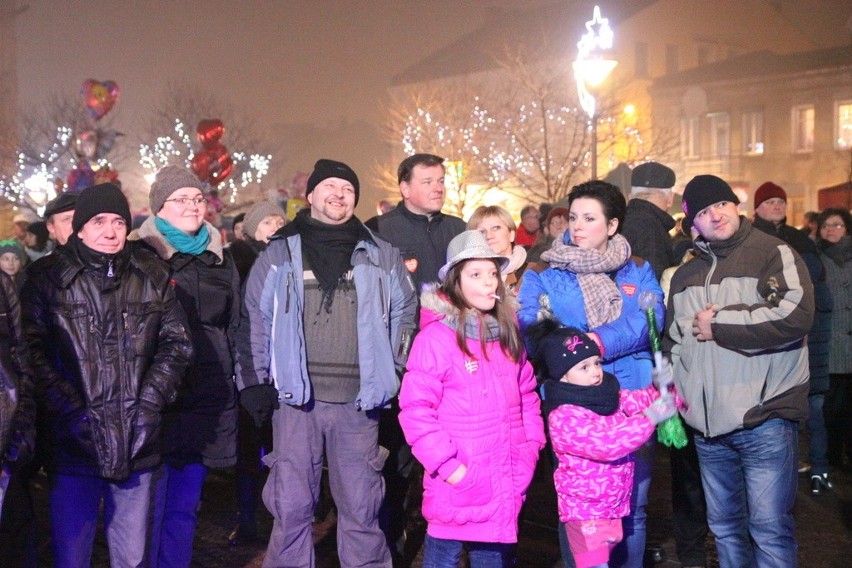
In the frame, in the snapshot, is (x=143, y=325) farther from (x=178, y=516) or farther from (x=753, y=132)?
(x=753, y=132)

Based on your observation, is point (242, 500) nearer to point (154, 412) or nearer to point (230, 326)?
point (230, 326)

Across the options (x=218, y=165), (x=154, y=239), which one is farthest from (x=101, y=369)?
(x=218, y=165)

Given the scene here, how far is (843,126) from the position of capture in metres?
40.4

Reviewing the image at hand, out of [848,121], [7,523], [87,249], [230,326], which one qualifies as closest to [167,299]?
[87,249]

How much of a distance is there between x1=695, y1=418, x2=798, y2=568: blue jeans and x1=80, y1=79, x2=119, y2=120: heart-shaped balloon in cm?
2205

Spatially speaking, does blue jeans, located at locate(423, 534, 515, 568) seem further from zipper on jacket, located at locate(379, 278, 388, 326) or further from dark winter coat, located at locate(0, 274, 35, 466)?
dark winter coat, located at locate(0, 274, 35, 466)

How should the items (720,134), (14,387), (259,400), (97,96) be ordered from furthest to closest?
(720,134) < (97,96) < (259,400) < (14,387)

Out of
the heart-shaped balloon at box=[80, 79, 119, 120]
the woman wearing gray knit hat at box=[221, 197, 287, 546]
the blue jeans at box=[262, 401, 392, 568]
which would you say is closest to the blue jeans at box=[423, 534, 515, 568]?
the blue jeans at box=[262, 401, 392, 568]

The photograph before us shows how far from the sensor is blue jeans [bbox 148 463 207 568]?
5.23m

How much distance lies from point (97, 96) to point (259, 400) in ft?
69.0

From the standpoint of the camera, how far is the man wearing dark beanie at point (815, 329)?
7.69 meters

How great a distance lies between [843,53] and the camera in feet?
133

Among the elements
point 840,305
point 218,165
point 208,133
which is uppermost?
point 208,133

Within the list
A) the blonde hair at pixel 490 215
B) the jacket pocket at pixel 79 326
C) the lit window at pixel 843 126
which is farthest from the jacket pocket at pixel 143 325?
the lit window at pixel 843 126
